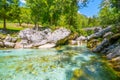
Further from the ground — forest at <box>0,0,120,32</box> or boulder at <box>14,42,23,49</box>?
forest at <box>0,0,120,32</box>

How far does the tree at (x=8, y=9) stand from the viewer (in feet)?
224

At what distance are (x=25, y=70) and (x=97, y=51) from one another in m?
18.1

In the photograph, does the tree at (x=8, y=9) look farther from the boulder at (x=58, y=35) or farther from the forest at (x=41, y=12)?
the boulder at (x=58, y=35)

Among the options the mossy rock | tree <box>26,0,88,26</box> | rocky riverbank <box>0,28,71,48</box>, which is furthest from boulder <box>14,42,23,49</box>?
tree <box>26,0,88,26</box>

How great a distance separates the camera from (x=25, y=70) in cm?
2300

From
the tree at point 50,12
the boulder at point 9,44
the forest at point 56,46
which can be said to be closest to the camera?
the forest at point 56,46

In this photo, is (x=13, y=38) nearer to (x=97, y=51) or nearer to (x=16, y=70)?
(x=97, y=51)

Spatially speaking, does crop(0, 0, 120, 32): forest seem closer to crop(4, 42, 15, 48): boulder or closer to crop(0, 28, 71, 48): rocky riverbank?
crop(0, 28, 71, 48): rocky riverbank

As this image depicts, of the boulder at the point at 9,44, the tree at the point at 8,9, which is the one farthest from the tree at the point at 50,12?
the boulder at the point at 9,44

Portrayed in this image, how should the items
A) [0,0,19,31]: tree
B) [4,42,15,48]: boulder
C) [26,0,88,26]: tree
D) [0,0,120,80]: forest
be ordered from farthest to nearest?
1. [26,0,88,26]: tree
2. [0,0,19,31]: tree
3. [4,42,15,48]: boulder
4. [0,0,120,80]: forest

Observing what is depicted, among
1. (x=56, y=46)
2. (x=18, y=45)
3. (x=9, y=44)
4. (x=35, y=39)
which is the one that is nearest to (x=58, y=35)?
(x=56, y=46)

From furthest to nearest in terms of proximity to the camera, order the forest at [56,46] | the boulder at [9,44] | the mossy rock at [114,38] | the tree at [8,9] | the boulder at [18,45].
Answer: the tree at [8,9], the boulder at [9,44], the boulder at [18,45], the mossy rock at [114,38], the forest at [56,46]

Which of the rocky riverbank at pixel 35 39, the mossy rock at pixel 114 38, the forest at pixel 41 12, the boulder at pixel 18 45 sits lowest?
the boulder at pixel 18 45

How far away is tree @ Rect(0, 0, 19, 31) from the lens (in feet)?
224
